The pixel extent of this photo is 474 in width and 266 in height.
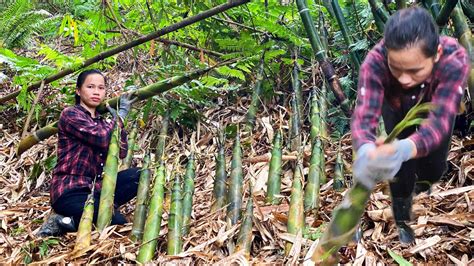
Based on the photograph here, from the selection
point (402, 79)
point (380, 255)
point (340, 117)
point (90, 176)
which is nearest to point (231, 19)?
point (340, 117)

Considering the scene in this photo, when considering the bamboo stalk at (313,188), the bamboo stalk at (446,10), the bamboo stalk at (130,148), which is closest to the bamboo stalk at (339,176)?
the bamboo stalk at (313,188)

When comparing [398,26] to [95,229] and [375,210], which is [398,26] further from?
[95,229]

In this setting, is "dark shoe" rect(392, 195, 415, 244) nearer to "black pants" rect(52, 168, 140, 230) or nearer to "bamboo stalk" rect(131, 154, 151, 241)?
"bamboo stalk" rect(131, 154, 151, 241)

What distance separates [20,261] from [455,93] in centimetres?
213

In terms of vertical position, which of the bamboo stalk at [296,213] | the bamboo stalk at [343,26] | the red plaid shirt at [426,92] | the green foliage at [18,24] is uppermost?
the green foliage at [18,24]

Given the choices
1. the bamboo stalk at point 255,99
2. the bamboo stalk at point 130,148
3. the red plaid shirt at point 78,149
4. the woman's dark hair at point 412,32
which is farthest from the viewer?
the bamboo stalk at point 255,99

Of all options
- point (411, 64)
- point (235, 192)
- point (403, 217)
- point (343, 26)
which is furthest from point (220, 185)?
point (411, 64)

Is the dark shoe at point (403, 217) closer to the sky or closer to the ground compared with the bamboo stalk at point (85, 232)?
closer to the ground

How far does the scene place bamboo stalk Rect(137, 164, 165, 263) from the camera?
95.7 inches

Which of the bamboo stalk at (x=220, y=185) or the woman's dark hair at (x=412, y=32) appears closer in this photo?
the woman's dark hair at (x=412, y=32)

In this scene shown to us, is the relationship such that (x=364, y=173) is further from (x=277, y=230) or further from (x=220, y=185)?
(x=220, y=185)

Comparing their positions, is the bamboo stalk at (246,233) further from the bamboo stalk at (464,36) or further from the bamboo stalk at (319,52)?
the bamboo stalk at (464,36)

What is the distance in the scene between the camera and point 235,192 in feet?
8.98

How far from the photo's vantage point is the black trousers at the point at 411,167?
204 centimetres
